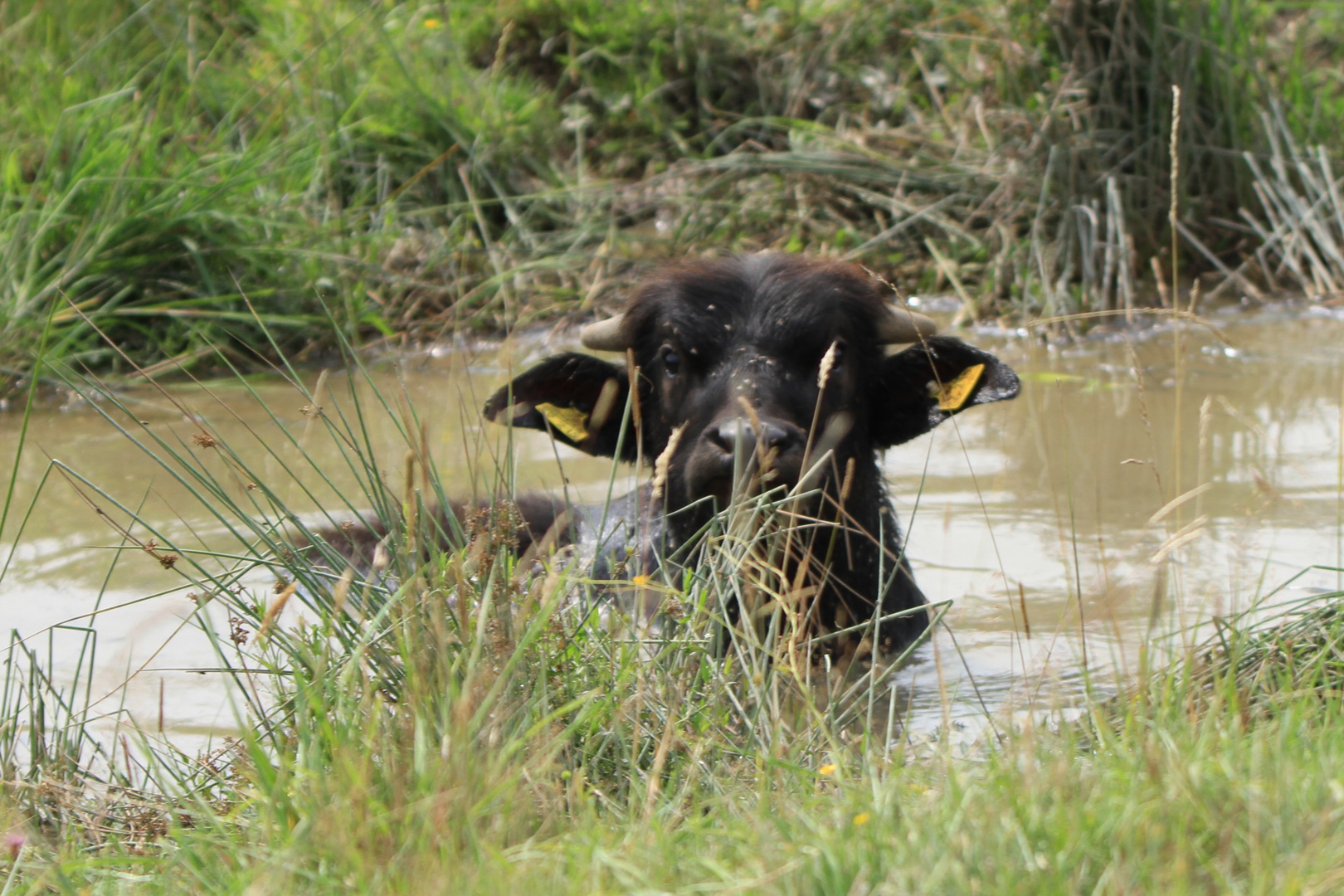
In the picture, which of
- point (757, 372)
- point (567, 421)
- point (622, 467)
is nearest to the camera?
point (757, 372)

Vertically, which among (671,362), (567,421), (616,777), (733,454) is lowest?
(616,777)

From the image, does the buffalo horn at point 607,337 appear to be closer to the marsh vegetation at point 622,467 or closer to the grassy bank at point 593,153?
the marsh vegetation at point 622,467

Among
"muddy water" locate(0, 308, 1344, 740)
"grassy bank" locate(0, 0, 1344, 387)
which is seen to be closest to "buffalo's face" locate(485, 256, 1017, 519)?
"muddy water" locate(0, 308, 1344, 740)

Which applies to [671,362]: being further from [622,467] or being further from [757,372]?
[622,467]

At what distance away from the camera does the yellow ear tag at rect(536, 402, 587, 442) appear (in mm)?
4645

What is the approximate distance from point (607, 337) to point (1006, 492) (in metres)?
2.19

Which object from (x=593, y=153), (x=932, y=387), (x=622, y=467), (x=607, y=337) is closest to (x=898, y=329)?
(x=932, y=387)

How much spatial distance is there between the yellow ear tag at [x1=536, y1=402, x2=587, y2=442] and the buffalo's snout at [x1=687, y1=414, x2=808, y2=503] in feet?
2.59

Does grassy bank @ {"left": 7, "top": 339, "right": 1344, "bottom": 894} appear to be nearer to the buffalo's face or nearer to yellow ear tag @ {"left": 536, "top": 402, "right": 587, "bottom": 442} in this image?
the buffalo's face

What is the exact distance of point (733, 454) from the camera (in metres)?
3.84

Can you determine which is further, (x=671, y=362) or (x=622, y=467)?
(x=622, y=467)

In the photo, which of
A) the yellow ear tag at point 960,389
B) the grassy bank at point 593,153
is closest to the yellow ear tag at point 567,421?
the yellow ear tag at point 960,389

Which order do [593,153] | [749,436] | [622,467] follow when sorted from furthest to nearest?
1. [593,153]
2. [622,467]
3. [749,436]

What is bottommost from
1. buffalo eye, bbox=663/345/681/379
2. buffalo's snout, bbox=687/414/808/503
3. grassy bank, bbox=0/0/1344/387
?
buffalo's snout, bbox=687/414/808/503
